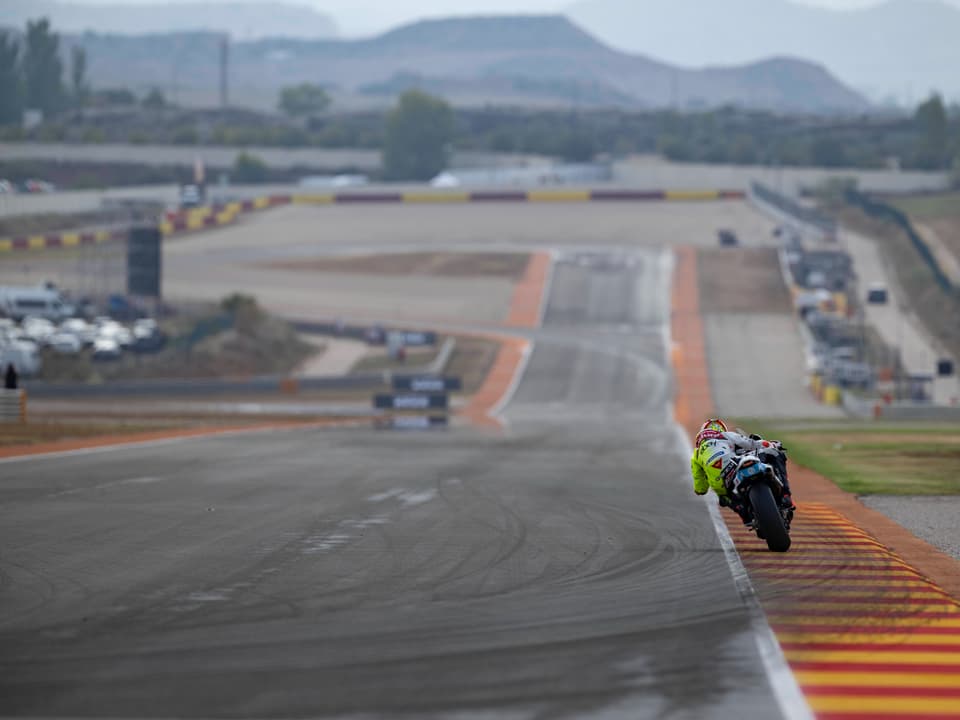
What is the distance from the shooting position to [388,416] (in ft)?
171

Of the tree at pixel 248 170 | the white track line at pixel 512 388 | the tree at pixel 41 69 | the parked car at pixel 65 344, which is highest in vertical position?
the tree at pixel 41 69

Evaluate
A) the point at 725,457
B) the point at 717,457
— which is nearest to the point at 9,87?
the point at 717,457

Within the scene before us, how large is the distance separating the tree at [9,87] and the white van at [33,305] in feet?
267

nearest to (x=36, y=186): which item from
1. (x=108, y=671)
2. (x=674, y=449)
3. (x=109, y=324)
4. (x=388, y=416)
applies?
(x=109, y=324)

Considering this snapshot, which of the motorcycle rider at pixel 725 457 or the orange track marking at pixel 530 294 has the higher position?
the motorcycle rider at pixel 725 457

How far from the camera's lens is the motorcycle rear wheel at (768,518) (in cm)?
1324

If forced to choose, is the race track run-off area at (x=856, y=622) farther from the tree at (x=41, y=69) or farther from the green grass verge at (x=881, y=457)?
the tree at (x=41, y=69)

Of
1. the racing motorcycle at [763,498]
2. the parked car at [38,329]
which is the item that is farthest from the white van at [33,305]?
the racing motorcycle at [763,498]

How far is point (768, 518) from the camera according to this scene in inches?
521

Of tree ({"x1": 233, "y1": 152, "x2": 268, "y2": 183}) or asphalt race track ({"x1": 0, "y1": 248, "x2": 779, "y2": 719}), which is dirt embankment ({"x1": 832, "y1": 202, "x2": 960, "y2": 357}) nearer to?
asphalt race track ({"x1": 0, "y1": 248, "x2": 779, "y2": 719})

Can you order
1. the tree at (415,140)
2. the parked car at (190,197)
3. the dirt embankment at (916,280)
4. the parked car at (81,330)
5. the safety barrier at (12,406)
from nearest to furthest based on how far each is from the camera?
1. the safety barrier at (12,406)
2. the parked car at (81,330)
3. the dirt embankment at (916,280)
4. the parked car at (190,197)
5. the tree at (415,140)

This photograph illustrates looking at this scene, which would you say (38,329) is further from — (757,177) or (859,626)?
(757,177)

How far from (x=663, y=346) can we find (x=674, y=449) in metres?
43.0

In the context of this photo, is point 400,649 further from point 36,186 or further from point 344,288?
point 36,186
